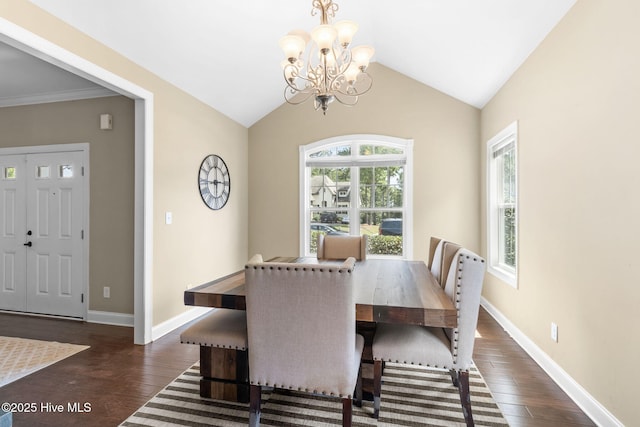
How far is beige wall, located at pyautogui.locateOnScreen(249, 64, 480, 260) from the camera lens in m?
4.35

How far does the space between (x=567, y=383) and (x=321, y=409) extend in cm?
166

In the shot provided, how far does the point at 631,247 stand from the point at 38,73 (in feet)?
15.8

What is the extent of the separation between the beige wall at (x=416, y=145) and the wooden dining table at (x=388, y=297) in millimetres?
2149

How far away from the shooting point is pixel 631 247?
1.67 meters

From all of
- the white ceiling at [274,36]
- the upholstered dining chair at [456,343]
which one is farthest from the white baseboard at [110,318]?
the upholstered dining chair at [456,343]

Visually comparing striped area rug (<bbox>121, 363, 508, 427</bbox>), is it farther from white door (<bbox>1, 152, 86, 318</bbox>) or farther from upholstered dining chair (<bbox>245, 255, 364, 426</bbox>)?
white door (<bbox>1, 152, 86, 318</bbox>)

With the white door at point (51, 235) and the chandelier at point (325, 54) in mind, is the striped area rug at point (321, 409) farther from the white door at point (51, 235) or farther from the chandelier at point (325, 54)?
the white door at point (51, 235)

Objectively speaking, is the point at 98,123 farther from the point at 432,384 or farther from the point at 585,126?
the point at 585,126

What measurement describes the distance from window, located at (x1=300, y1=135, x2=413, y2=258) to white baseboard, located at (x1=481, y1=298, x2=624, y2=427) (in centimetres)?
175

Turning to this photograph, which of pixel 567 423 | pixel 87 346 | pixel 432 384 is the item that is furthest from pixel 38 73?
pixel 567 423

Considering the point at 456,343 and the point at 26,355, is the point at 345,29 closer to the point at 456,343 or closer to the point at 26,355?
the point at 456,343

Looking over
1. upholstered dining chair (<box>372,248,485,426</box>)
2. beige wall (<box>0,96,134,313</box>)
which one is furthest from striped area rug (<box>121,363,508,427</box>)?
beige wall (<box>0,96,134,313</box>)

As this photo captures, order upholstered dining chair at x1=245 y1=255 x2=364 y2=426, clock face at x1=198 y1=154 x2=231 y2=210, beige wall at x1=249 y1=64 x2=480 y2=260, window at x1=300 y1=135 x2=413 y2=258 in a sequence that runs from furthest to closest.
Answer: window at x1=300 y1=135 x2=413 y2=258 → beige wall at x1=249 y1=64 x2=480 y2=260 → clock face at x1=198 y1=154 x2=231 y2=210 → upholstered dining chair at x1=245 y1=255 x2=364 y2=426

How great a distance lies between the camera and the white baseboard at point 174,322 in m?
3.13
